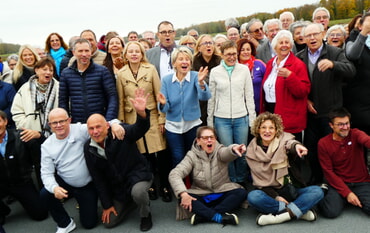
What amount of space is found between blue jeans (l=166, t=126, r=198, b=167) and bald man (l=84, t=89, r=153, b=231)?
417 millimetres

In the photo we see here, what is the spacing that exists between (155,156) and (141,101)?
4.65ft

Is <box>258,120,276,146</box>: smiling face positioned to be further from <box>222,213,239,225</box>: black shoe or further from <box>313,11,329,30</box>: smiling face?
<box>313,11,329,30</box>: smiling face

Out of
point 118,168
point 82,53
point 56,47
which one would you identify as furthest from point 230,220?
point 56,47

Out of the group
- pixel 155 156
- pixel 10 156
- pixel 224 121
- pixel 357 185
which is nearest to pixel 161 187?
pixel 155 156

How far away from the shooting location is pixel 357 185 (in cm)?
327

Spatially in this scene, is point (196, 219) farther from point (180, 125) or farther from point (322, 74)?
point (322, 74)

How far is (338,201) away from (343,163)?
451 mm

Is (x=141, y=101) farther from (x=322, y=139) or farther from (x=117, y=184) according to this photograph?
(x=322, y=139)

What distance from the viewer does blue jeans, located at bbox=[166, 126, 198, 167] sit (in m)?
3.62

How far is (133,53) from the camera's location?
3.57 meters

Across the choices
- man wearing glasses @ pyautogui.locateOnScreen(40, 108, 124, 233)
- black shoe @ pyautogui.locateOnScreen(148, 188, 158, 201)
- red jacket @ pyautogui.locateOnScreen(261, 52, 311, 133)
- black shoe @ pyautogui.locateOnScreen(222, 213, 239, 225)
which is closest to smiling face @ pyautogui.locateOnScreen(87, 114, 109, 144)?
man wearing glasses @ pyautogui.locateOnScreen(40, 108, 124, 233)

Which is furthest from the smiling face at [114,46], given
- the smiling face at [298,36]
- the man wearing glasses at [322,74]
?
the smiling face at [298,36]

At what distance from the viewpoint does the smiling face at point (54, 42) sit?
197 inches

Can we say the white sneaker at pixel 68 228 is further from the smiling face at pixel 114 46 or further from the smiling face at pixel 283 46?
the smiling face at pixel 283 46
